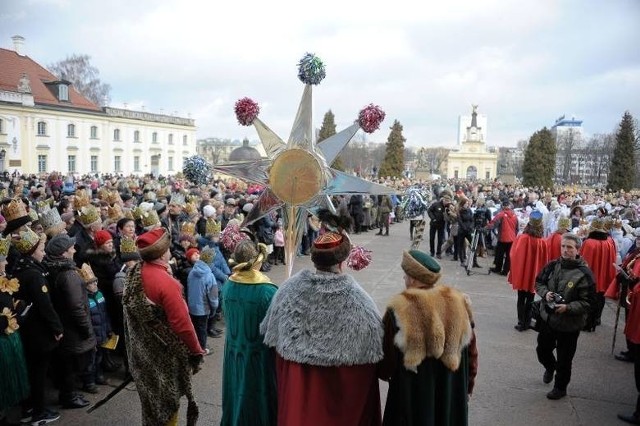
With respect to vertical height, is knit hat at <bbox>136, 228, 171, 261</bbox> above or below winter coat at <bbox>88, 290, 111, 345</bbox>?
above

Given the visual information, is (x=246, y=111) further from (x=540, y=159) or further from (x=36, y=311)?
(x=540, y=159)

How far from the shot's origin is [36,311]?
15.3 feet

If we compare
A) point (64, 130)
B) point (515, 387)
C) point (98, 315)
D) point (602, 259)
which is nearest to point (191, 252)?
point (98, 315)

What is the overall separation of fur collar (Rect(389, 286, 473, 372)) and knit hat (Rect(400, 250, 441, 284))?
0.27ft

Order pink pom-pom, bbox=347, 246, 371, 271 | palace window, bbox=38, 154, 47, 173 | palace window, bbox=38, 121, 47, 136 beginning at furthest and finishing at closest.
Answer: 1. palace window, bbox=38, 154, 47, 173
2. palace window, bbox=38, 121, 47, 136
3. pink pom-pom, bbox=347, 246, 371, 271

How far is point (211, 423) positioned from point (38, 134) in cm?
4882

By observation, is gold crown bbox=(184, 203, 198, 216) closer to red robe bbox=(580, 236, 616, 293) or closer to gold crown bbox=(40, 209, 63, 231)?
gold crown bbox=(40, 209, 63, 231)

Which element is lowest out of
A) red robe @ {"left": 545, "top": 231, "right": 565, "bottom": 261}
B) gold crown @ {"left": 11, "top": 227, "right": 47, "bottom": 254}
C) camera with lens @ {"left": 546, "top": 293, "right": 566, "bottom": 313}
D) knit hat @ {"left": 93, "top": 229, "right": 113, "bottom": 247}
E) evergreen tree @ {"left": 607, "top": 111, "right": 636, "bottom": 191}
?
camera with lens @ {"left": 546, "top": 293, "right": 566, "bottom": 313}

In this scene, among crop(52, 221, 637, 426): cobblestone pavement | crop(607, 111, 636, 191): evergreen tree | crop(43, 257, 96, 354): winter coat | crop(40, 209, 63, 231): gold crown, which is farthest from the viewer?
crop(607, 111, 636, 191): evergreen tree

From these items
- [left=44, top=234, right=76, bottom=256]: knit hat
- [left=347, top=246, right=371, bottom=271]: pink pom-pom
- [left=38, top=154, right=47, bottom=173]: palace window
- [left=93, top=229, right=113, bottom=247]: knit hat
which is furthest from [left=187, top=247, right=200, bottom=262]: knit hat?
[left=38, top=154, right=47, bottom=173]: palace window

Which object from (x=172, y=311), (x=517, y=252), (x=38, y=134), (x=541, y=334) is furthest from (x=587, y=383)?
(x=38, y=134)

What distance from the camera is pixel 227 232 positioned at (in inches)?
226

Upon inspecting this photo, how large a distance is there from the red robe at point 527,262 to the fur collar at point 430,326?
5.05m

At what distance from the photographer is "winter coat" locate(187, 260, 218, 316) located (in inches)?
252
